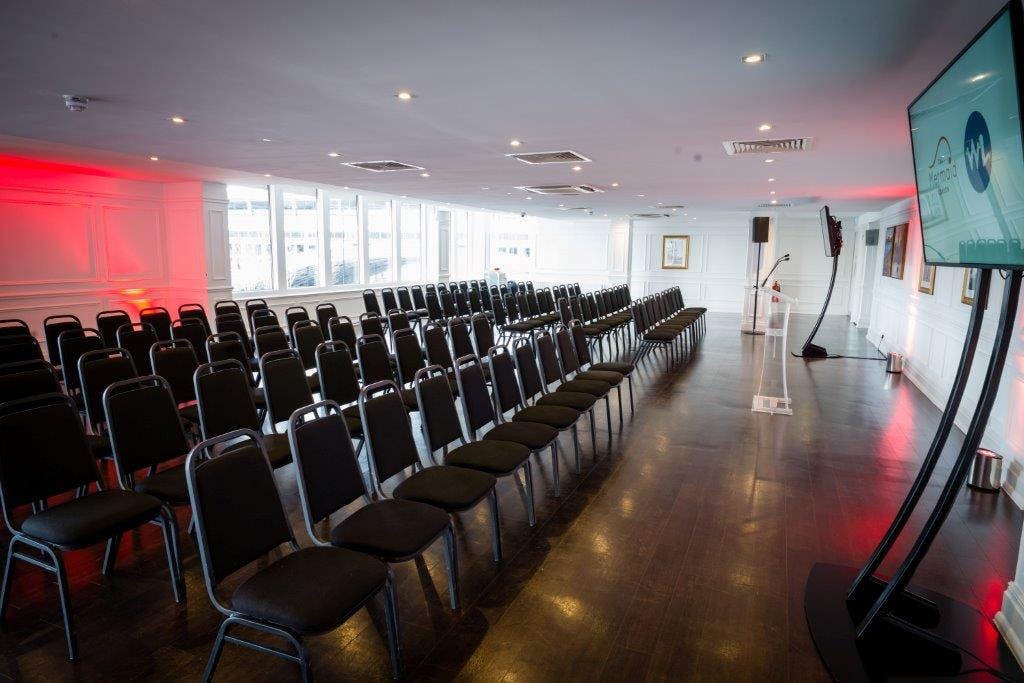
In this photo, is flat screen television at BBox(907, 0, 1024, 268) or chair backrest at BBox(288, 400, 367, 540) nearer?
flat screen television at BBox(907, 0, 1024, 268)

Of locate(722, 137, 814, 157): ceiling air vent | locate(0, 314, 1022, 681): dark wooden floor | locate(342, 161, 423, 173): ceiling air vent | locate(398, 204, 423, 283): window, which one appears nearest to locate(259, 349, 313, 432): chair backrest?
locate(0, 314, 1022, 681): dark wooden floor

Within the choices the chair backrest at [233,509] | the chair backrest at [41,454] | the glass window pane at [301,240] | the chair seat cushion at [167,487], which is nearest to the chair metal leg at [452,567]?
the chair backrest at [233,509]

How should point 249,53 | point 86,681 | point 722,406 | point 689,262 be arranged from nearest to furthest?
point 86,681, point 249,53, point 722,406, point 689,262

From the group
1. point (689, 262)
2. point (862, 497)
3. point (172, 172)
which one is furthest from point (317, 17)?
point (689, 262)

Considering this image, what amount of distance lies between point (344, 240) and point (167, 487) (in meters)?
11.5

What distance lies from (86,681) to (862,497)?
15.4 ft

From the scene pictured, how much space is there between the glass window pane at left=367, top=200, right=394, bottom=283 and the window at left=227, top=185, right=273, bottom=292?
9.38 ft

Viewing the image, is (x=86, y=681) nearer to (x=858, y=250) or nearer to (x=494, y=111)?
(x=494, y=111)

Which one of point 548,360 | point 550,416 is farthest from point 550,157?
point 550,416

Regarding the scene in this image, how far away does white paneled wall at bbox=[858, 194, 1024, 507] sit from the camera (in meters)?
4.53

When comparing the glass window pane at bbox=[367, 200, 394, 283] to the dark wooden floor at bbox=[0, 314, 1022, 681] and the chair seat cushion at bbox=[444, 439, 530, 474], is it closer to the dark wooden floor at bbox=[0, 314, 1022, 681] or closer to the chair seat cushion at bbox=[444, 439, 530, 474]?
the dark wooden floor at bbox=[0, 314, 1022, 681]

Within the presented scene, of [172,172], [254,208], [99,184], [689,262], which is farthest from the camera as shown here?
[689,262]

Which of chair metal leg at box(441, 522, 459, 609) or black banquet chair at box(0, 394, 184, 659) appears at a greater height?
black banquet chair at box(0, 394, 184, 659)

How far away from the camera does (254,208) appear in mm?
11688
